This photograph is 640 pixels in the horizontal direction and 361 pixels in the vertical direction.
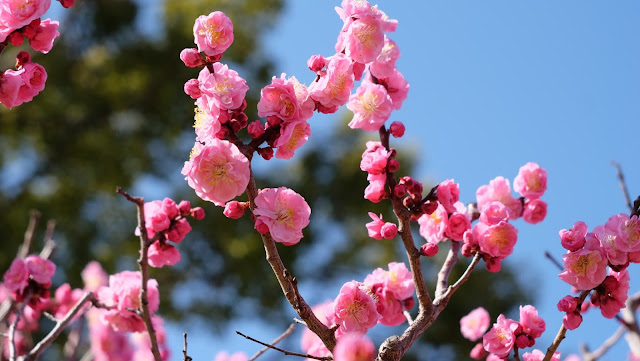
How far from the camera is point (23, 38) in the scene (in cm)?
99

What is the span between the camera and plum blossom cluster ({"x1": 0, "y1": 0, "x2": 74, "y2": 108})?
3.09ft

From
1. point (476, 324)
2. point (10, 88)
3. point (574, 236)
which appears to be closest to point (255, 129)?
point (10, 88)

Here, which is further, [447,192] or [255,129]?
[447,192]

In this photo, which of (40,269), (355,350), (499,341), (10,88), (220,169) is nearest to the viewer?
(355,350)

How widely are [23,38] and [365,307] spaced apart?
67cm

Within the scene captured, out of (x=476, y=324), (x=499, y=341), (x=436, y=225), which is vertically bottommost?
(x=476, y=324)

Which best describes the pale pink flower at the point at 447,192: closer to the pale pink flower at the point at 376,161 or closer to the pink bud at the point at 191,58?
the pale pink flower at the point at 376,161

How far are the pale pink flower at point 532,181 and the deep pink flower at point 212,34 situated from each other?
0.66 m

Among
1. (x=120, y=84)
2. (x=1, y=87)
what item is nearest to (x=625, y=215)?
(x=1, y=87)

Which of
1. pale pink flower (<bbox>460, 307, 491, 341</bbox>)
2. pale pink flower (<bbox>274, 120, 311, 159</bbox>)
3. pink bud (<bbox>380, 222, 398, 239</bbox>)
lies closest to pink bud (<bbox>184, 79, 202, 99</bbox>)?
pale pink flower (<bbox>274, 120, 311, 159</bbox>)

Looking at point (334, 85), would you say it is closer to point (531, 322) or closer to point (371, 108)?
point (371, 108)

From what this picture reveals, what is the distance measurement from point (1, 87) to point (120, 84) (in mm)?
5834

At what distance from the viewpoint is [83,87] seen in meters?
6.41

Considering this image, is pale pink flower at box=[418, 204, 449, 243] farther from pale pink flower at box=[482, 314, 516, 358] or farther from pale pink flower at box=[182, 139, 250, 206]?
pale pink flower at box=[182, 139, 250, 206]
